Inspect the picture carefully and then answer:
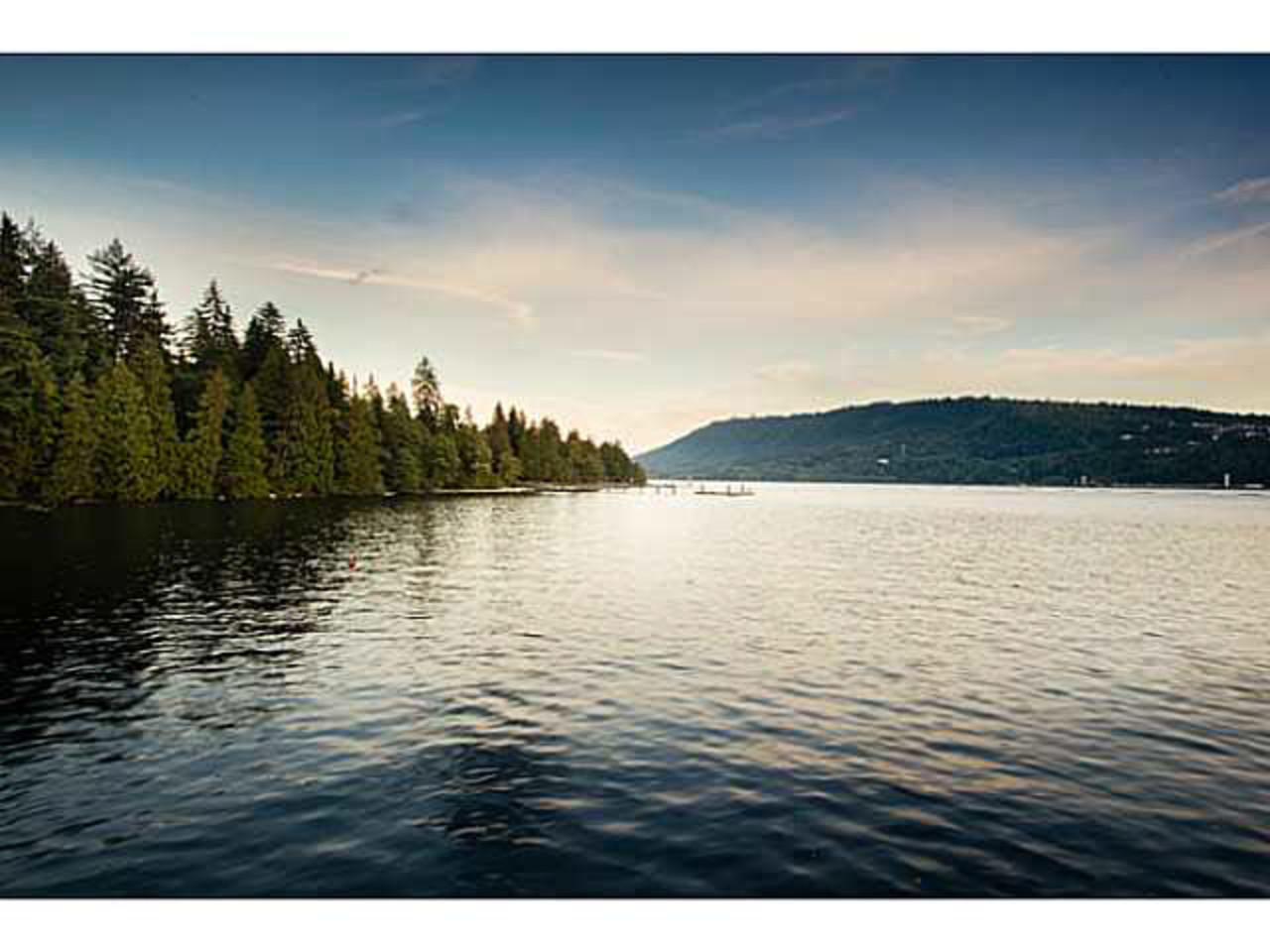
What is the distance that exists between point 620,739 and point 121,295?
471ft

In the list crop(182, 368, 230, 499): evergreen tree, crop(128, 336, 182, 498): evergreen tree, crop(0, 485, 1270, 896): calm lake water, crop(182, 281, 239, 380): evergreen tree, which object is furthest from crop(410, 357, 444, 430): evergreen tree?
crop(0, 485, 1270, 896): calm lake water

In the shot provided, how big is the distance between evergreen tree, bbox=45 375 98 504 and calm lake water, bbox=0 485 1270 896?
60.3 meters

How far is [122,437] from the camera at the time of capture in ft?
334

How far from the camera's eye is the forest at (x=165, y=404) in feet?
303

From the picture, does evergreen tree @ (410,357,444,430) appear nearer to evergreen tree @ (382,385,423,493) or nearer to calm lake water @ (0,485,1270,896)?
evergreen tree @ (382,385,423,493)

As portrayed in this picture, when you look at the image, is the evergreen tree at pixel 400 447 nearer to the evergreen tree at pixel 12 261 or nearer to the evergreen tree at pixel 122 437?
the evergreen tree at pixel 122 437

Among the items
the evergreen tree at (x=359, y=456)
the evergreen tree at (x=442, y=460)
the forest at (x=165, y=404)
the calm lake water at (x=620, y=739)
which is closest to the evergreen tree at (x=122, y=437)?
the forest at (x=165, y=404)

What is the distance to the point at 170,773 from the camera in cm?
1575

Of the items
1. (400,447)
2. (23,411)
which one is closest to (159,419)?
(23,411)

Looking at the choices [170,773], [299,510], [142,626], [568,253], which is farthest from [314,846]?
[299,510]

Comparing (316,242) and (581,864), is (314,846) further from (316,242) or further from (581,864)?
(316,242)

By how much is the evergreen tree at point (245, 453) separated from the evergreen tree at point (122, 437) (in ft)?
50.6

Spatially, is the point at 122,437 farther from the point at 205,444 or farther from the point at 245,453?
the point at 245,453

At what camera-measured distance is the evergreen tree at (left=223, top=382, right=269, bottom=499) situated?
122 meters
